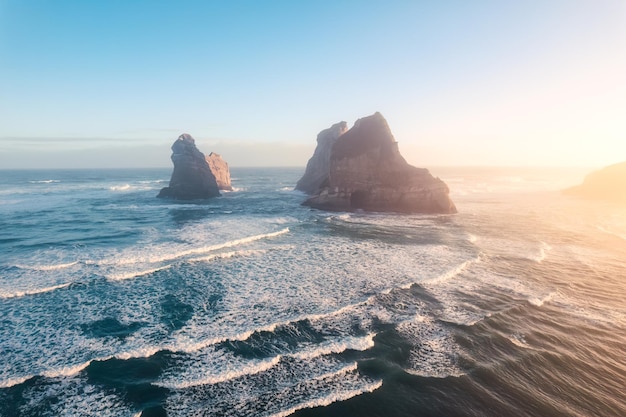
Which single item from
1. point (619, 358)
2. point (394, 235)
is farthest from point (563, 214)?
point (619, 358)

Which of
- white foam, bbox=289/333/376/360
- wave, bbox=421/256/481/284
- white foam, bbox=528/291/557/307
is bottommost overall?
white foam, bbox=289/333/376/360

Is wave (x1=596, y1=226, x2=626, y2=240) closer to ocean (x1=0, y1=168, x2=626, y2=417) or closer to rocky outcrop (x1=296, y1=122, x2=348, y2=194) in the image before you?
ocean (x1=0, y1=168, x2=626, y2=417)

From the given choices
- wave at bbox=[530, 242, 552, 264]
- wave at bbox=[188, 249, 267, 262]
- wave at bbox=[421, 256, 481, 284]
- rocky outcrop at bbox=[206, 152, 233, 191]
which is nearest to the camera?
wave at bbox=[421, 256, 481, 284]

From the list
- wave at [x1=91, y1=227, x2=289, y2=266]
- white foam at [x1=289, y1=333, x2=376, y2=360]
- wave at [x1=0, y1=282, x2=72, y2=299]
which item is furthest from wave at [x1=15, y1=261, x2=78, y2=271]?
white foam at [x1=289, y1=333, x2=376, y2=360]

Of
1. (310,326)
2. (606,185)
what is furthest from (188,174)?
(606,185)

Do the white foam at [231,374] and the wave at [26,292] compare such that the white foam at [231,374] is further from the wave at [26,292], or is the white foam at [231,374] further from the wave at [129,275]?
the wave at [26,292]

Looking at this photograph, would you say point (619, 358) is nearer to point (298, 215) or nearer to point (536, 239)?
point (536, 239)

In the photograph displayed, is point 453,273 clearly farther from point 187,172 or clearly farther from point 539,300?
point 187,172
